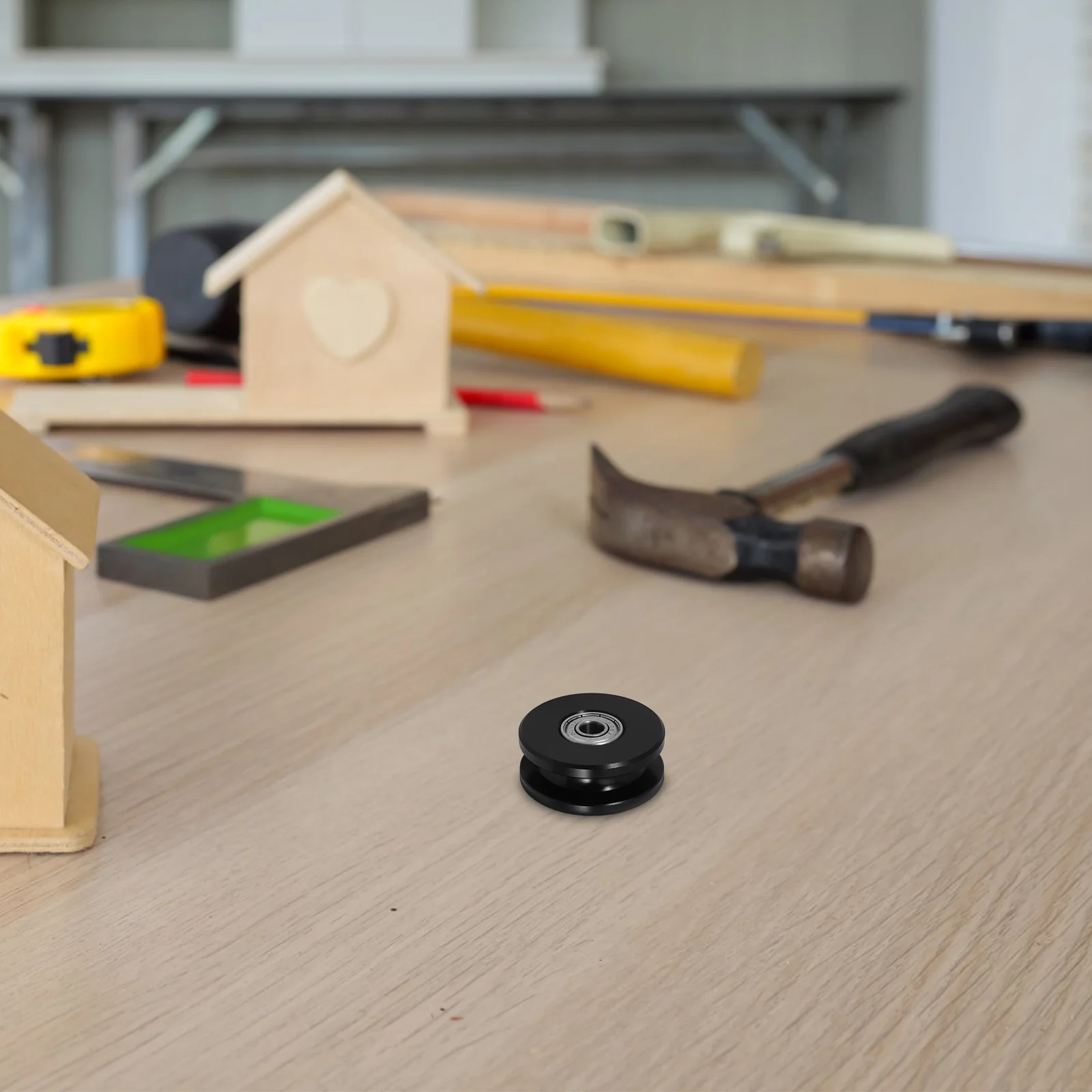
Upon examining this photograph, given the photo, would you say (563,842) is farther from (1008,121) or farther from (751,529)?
(1008,121)

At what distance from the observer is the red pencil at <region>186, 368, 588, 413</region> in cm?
103

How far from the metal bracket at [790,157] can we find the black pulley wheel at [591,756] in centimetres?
407

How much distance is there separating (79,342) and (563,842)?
71 centimetres

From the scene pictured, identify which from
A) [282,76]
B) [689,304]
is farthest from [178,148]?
[689,304]

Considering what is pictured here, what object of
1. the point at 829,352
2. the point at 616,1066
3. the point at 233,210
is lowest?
the point at 616,1066

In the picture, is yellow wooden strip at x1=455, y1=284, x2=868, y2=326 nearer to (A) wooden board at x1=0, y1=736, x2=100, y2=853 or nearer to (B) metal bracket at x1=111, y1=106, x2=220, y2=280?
(A) wooden board at x1=0, y1=736, x2=100, y2=853

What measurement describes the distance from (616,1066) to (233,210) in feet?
15.2

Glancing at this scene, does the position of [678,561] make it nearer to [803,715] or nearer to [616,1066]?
[803,715]

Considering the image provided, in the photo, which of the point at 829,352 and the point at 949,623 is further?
the point at 829,352

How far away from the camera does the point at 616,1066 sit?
0.31m

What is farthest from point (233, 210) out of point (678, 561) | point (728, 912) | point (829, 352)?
point (728, 912)

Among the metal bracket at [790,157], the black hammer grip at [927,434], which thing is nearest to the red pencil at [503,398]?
the black hammer grip at [927,434]

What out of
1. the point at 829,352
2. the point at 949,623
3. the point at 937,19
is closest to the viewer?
the point at 949,623

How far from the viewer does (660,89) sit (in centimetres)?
428
